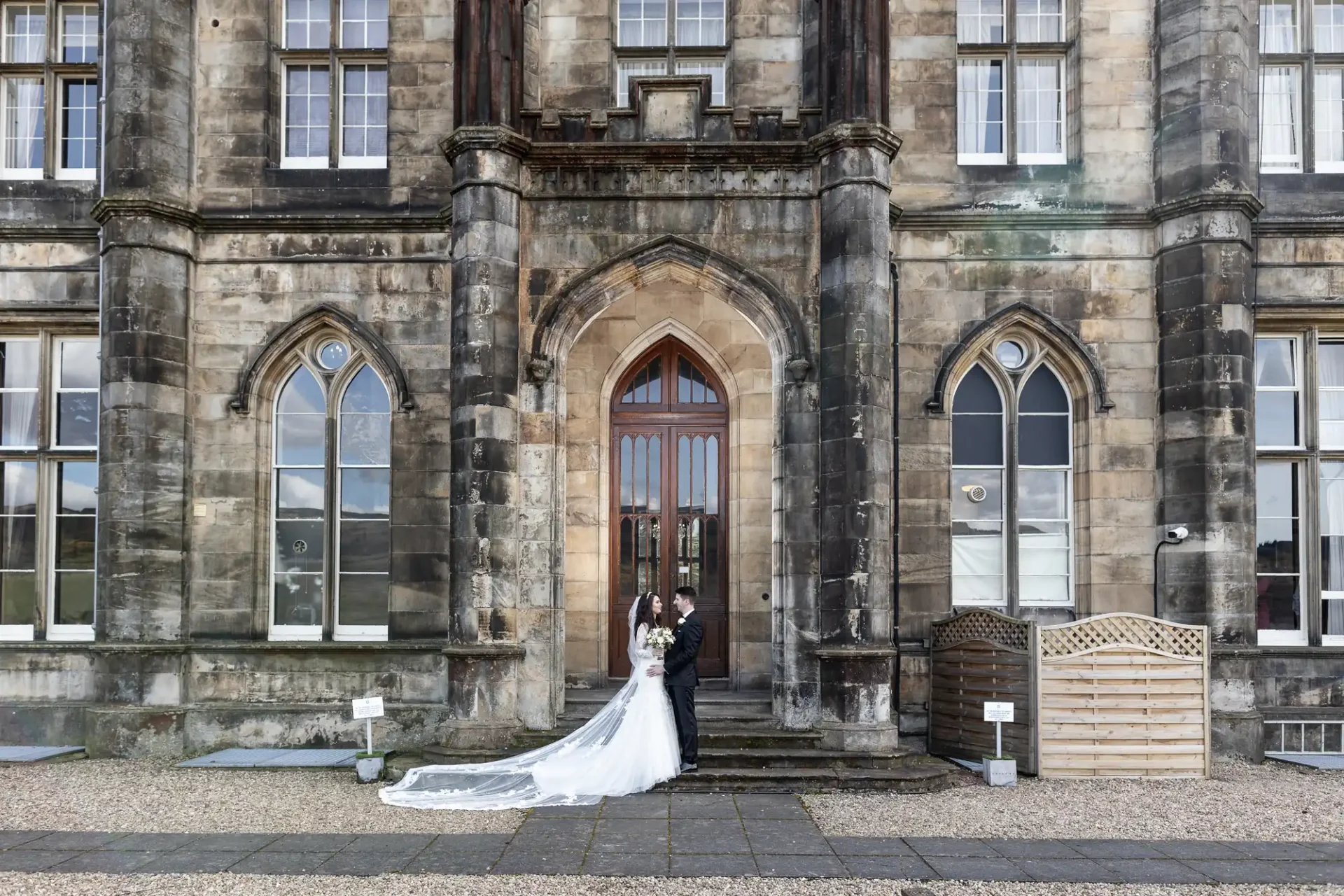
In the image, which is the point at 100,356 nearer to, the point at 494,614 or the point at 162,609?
the point at 162,609

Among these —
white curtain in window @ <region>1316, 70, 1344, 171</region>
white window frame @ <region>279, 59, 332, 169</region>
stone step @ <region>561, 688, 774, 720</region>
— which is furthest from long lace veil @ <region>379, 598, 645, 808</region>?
white curtain in window @ <region>1316, 70, 1344, 171</region>

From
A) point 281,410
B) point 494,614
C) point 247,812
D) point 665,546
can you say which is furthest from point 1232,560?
point 281,410

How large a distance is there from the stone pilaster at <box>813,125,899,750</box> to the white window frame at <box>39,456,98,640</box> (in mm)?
8272

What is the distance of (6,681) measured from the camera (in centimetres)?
1168

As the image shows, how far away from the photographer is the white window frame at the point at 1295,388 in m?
11.9

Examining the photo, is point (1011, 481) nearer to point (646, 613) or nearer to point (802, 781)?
point (802, 781)

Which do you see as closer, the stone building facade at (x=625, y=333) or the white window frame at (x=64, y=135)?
the stone building facade at (x=625, y=333)

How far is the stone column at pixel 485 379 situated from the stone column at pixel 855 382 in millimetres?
3062

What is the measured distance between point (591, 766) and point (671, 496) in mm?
4060

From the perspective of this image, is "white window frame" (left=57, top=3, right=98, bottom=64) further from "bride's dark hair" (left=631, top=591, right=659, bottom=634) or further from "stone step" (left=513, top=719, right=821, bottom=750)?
"stone step" (left=513, top=719, right=821, bottom=750)

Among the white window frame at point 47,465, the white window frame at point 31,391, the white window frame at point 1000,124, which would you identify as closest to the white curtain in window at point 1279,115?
the white window frame at point 1000,124

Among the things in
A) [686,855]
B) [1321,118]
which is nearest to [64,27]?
[686,855]

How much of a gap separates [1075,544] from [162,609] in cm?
1004

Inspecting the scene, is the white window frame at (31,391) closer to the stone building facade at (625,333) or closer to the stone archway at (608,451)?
the stone building facade at (625,333)
